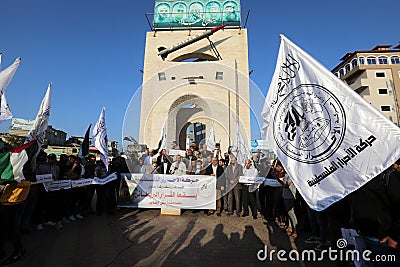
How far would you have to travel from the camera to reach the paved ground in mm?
3523

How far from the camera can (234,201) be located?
22.4ft

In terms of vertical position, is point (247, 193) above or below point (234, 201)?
above

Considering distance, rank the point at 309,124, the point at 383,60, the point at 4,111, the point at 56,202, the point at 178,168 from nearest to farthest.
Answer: the point at 309,124
the point at 4,111
the point at 56,202
the point at 178,168
the point at 383,60

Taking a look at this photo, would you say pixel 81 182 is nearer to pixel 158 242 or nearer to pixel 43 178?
pixel 43 178

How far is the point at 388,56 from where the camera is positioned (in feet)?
105

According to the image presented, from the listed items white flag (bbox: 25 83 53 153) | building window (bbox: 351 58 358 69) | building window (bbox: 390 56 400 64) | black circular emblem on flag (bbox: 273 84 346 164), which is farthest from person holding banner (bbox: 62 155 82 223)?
building window (bbox: 390 56 400 64)

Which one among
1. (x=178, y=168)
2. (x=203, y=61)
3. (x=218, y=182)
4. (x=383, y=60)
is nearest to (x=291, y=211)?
(x=218, y=182)

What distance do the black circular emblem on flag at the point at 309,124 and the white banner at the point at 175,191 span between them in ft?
12.6

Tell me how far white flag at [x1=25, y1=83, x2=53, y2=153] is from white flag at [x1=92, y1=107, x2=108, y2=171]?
1.54 m

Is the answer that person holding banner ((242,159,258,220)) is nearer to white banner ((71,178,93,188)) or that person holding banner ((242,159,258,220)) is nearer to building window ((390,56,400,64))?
white banner ((71,178,93,188))

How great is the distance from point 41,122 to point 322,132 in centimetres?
527

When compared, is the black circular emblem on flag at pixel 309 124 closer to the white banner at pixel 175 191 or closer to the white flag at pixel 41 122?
the white banner at pixel 175 191

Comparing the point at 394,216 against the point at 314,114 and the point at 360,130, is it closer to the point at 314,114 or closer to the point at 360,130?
the point at 360,130

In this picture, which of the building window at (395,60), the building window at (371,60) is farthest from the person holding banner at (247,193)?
the building window at (395,60)
